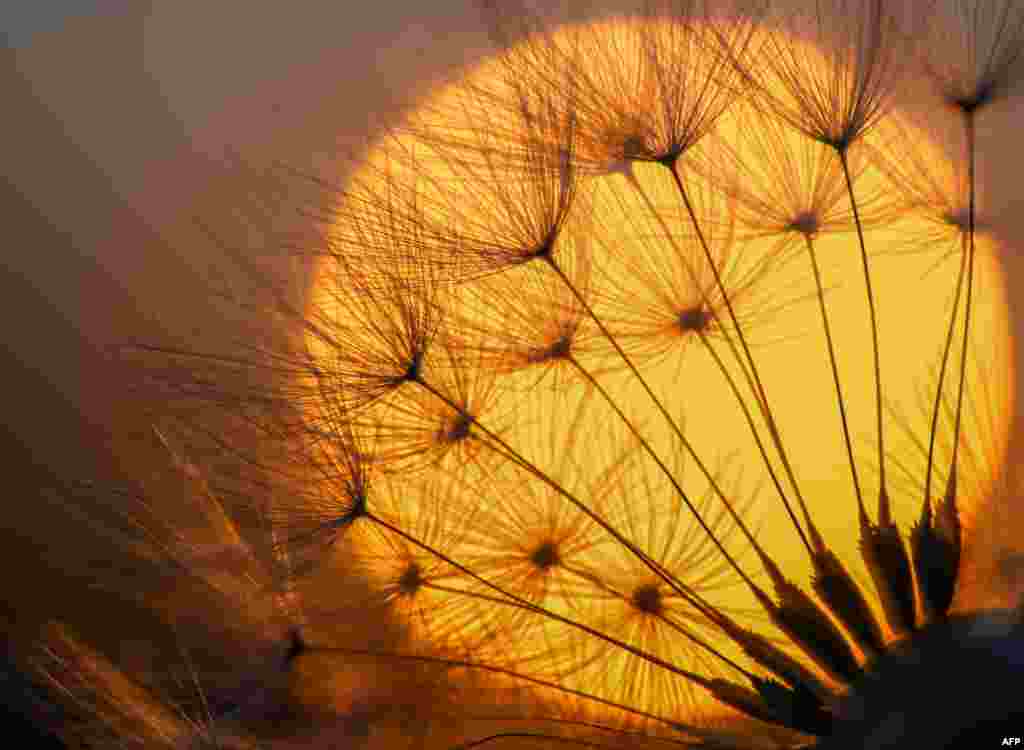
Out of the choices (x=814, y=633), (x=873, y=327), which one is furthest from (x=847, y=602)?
(x=873, y=327)

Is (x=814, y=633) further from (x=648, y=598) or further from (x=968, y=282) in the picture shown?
(x=968, y=282)

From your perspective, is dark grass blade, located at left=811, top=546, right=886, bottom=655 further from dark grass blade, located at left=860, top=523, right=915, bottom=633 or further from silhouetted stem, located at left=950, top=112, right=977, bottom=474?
silhouetted stem, located at left=950, top=112, right=977, bottom=474

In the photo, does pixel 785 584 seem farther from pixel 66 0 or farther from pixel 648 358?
pixel 66 0

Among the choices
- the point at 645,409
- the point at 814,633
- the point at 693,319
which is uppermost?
the point at 693,319

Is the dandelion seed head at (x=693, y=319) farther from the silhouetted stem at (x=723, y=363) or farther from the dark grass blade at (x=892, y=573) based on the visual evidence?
the dark grass blade at (x=892, y=573)

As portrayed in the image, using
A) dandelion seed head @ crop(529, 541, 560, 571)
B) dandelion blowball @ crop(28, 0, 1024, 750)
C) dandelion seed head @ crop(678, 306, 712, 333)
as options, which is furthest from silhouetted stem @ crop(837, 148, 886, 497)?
dandelion seed head @ crop(529, 541, 560, 571)
